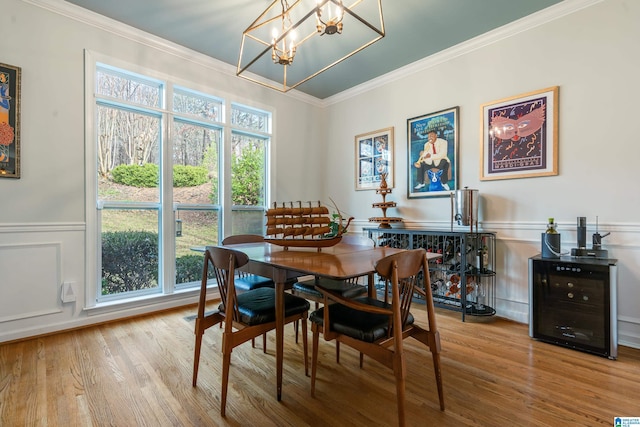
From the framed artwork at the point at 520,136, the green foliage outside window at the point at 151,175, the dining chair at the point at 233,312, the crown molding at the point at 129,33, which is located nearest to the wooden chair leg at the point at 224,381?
the dining chair at the point at 233,312

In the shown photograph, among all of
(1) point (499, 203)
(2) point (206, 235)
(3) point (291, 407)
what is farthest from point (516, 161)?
(2) point (206, 235)

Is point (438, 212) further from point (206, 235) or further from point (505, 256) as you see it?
point (206, 235)

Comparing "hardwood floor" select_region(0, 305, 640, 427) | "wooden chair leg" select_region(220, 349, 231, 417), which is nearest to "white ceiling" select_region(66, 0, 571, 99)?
"wooden chair leg" select_region(220, 349, 231, 417)

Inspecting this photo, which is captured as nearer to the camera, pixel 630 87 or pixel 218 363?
pixel 218 363

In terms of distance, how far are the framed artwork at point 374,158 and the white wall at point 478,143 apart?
0.94 m

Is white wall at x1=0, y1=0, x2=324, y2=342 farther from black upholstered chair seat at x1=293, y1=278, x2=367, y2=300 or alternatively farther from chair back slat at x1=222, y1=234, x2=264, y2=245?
black upholstered chair seat at x1=293, y1=278, x2=367, y2=300

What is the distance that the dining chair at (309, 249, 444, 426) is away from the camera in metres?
1.39

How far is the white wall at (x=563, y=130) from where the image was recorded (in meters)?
2.46

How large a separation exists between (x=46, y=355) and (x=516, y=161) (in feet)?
14.3

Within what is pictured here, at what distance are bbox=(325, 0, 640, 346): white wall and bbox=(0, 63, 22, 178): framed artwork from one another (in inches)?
153

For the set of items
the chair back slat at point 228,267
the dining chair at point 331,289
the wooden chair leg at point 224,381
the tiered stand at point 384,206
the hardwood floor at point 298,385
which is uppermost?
the tiered stand at point 384,206

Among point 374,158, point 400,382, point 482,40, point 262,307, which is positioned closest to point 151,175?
point 262,307

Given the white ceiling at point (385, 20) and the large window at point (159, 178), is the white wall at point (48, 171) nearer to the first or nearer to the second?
the large window at point (159, 178)

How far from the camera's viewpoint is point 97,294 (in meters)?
3.00
